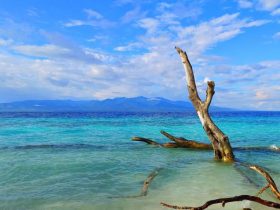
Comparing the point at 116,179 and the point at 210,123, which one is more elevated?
the point at 210,123

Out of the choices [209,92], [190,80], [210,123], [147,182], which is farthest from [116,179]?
[190,80]

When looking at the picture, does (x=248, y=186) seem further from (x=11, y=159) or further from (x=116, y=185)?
(x=11, y=159)

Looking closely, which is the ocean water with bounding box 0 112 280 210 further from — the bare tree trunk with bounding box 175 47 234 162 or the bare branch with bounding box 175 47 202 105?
the bare branch with bounding box 175 47 202 105

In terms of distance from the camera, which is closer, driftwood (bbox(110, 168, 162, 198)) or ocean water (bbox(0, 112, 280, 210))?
ocean water (bbox(0, 112, 280, 210))

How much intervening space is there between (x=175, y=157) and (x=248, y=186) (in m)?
6.76

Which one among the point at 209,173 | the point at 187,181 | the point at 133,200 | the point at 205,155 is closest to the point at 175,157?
the point at 205,155

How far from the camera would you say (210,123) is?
16.2 metres

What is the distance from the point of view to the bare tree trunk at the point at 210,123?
628 inches

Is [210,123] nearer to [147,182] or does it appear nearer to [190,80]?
[190,80]

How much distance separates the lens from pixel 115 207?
8.42 metres

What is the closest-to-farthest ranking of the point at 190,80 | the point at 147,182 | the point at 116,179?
1. the point at 147,182
2. the point at 116,179
3. the point at 190,80

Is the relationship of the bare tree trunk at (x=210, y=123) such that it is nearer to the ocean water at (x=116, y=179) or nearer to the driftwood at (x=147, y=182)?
the ocean water at (x=116, y=179)

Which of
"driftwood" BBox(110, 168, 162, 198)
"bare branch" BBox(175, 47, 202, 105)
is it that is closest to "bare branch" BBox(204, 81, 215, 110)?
"bare branch" BBox(175, 47, 202, 105)

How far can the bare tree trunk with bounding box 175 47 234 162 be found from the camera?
52.3 ft
